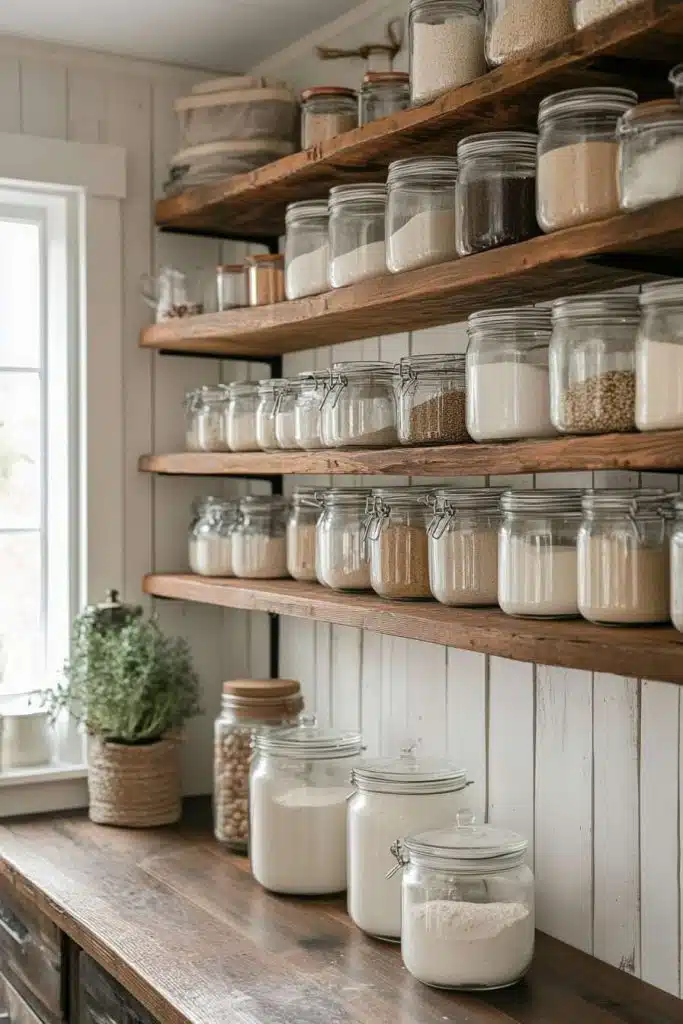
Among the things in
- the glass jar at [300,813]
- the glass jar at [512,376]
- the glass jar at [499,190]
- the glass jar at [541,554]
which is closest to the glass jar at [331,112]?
the glass jar at [499,190]

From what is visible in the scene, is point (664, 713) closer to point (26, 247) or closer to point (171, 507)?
point (171, 507)

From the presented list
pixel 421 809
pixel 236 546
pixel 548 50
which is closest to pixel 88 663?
pixel 236 546

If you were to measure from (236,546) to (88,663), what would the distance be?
17.2 inches

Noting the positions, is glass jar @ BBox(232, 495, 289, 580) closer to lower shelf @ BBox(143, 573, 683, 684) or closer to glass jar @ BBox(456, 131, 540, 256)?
lower shelf @ BBox(143, 573, 683, 684)

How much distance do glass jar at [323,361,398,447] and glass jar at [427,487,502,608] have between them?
10.0 inches

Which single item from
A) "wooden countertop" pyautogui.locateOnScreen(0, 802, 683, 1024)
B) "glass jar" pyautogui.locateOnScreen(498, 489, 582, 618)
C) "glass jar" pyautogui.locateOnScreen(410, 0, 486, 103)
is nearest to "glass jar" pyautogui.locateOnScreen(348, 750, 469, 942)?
"wooden countertop" pyautogui.locateOnScreen(0, 802, 683, 1024)

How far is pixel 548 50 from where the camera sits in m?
1.73

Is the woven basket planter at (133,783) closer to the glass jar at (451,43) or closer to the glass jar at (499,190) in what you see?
the glass jar at (499,190)

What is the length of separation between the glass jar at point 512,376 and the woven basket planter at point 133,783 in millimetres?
1278

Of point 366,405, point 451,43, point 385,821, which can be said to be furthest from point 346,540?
point 451,43

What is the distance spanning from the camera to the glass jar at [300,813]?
92.8 inches

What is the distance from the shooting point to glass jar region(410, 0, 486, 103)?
198cm

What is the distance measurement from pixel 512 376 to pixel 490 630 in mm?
361

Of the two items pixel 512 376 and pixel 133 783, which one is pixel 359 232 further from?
pixel 133 783
